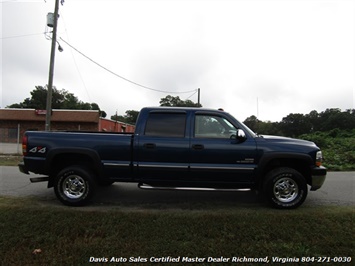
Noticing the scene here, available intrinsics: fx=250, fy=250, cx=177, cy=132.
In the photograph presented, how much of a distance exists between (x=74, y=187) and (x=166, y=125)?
214 centimetres

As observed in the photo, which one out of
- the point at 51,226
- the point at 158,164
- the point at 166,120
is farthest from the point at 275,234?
the point at 51,226

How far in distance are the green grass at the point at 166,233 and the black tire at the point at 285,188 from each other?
20 centimetres

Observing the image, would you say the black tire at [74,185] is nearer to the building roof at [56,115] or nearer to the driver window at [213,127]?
the driver window at [213,127]

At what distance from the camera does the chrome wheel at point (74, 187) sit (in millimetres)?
4765

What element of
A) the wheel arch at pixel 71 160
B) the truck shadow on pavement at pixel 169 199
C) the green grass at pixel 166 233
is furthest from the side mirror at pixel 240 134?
the wheel arch at pixel 71 160

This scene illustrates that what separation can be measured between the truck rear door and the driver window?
0.28 metres

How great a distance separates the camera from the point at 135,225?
151 inches

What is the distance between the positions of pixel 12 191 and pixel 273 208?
5.80 metres

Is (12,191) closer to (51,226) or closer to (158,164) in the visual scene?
(51,226)

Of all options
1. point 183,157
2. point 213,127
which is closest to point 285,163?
point 213,127

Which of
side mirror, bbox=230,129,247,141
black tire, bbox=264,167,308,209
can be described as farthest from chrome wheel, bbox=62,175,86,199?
black tire, bbox=264,167,308,209

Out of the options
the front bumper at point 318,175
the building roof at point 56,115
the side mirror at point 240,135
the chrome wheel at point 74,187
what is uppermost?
the building roof at point 56,115

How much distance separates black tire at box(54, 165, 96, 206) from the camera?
4715mm

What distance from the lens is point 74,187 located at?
481 cm
